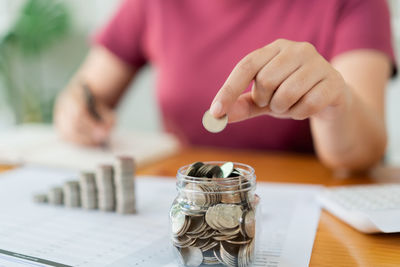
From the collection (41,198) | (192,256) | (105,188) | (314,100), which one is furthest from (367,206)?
(41,198)

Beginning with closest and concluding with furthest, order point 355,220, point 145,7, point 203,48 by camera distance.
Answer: point 355,220 < point 203,48 < point 145,7

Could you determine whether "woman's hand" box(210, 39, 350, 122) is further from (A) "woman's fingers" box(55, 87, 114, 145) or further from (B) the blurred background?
(B) the blurred background

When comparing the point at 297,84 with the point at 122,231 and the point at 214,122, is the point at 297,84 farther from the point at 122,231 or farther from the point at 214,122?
the point at 122,231

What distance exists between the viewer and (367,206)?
621 mm

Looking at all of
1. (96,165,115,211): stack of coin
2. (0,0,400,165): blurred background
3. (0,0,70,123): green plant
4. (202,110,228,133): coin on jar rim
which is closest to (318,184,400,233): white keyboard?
(202,110,228,133): coin on jar rim

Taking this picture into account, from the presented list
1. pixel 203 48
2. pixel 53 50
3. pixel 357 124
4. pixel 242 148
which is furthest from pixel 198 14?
pixel 53 50

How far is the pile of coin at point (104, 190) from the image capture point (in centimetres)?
68

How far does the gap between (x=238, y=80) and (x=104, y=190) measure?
0.31 meters

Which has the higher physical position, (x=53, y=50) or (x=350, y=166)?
(x=53, y=50)

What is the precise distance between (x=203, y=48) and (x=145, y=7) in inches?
10.0

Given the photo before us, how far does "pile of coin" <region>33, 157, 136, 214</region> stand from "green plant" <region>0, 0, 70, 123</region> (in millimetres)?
2259

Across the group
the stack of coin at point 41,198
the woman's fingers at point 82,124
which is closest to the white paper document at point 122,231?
the stack of coin at point 41,198

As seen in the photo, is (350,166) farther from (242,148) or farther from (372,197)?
(242,148)

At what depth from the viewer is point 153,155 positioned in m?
1.08
